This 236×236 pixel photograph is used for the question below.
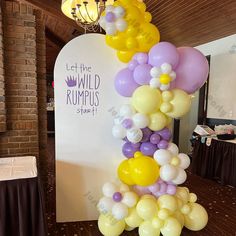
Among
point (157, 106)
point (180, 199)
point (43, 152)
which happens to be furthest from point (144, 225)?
point (43, 152)

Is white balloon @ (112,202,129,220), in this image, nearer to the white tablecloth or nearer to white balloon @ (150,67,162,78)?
the white tablecloth

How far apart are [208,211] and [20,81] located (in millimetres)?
2775

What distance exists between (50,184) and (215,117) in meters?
3.27

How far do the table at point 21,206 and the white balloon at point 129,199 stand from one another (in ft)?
2.36

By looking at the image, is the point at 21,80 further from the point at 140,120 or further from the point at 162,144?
the point at 162,144

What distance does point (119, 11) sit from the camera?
6.10 ft

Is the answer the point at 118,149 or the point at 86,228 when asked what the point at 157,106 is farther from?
the point at 86,228

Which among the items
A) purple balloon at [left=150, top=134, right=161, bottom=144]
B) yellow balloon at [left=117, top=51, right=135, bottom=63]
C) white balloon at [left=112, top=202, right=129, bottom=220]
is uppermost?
yellow balloon at [left=117, top=51, right=135, bottom=63]

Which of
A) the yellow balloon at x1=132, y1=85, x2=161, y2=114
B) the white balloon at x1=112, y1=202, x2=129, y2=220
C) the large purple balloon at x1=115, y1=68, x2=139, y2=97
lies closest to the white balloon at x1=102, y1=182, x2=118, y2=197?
the white balloon at x1=112, y1=202, x2=129, y2=220

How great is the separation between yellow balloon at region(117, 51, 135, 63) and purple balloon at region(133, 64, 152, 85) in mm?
242

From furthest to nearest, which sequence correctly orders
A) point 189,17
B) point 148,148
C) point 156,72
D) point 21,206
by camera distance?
point 189,17
point 148,148
point 156,72
point 21,206

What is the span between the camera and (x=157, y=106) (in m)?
1.94

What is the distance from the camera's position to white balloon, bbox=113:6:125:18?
1.86m

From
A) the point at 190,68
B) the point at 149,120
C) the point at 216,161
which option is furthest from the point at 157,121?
the point at 216,161
